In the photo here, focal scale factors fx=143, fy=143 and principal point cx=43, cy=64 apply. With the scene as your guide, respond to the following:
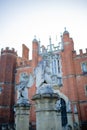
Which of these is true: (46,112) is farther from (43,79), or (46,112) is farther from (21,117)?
(21,117)

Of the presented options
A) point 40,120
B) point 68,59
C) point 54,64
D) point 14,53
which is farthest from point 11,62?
point 40,120

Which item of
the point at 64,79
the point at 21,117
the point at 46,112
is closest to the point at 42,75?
the point at 46,112

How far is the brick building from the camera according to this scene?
19.2 meters

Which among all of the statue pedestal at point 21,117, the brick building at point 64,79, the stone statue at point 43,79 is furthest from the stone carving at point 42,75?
the brick building at point 64,79

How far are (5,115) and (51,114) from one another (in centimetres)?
1968

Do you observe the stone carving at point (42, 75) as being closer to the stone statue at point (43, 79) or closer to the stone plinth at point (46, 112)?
the stone statue at point (43, 79)

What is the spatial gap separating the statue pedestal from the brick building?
12091mm

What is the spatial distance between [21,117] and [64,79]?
14.1m

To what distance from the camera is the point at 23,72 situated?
25.5m

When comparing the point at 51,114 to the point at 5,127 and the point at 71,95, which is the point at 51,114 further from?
the point at 5,127

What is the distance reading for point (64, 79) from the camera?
20.9 m

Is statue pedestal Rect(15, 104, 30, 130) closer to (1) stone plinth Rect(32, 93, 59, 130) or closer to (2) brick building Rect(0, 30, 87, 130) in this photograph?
(1) stone plinth Rect(32, 93, 59, 130)

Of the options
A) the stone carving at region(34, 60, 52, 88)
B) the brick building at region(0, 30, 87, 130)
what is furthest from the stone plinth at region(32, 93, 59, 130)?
the brick building at region(0, 30, 87, 130)

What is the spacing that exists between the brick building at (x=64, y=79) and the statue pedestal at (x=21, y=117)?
12.1 m
